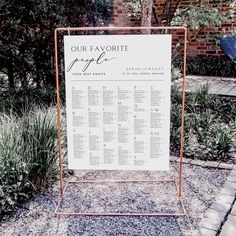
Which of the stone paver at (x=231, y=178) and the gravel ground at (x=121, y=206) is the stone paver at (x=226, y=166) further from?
the stone paver at (x=231, y=178)

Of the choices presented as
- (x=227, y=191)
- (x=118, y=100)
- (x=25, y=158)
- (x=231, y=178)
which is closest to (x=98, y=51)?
(x=118, y=100)

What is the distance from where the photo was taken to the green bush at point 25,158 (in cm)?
287

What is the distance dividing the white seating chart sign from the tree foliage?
2846 mm

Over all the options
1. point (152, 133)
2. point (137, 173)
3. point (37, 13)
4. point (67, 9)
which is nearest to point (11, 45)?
point (37, 13)

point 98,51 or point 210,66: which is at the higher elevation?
point 98,51

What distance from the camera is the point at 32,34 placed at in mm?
5699

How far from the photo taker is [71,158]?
111 inches

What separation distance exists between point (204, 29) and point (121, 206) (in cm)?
612

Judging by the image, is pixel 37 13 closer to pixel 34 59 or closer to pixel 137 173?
pixel 34 59

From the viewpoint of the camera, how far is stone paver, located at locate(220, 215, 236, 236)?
8.20ft

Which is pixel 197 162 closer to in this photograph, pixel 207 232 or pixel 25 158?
pixel 207 232

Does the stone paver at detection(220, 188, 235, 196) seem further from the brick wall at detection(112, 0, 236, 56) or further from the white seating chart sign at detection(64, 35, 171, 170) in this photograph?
the brick wall at detection(112, 0, 236, 56)

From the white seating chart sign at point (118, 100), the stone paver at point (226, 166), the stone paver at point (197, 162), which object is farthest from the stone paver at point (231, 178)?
the white seating chart sign at point (118, 100)

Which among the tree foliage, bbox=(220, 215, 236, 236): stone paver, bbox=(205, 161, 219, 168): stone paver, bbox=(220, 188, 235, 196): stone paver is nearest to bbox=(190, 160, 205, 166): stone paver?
bbox=(205, 161, 219, 168): stone paver
